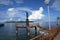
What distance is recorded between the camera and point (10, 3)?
5.28 metres

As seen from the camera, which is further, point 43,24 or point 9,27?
point 9,27

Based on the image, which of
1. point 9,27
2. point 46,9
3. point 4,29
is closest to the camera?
point 46,9

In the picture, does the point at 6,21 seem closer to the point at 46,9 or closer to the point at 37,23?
the point at 37,23

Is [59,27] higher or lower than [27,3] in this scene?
lower

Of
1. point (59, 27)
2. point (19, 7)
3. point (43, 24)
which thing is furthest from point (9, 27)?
point (59, 27)

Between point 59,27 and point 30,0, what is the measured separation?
1415mm

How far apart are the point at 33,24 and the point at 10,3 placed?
115 cm

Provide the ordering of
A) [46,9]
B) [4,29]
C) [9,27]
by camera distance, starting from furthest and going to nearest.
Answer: [4,29]
[9,27]
[46,9]

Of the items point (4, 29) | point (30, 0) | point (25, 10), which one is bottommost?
point (4, 29)

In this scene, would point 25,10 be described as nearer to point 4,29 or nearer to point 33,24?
point 33,24

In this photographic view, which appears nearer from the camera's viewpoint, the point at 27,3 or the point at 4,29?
the point at 27,3

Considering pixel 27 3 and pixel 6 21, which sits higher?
pixel 27 3

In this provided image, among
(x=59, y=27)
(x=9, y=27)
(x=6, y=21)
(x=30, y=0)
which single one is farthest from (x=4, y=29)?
(x=59, y=27)

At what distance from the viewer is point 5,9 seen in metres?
5.32
